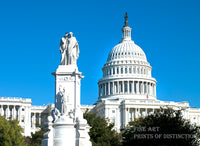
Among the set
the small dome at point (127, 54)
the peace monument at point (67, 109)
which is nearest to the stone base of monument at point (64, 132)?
the peace monument at point (67, 109)

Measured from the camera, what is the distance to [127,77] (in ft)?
611

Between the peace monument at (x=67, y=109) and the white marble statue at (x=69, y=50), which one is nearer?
the peace monument at (x=67, y=109)

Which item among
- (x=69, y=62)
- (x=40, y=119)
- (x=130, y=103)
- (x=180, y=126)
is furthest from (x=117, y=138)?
(x=40, y=119)

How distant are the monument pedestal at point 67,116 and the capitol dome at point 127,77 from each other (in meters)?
146

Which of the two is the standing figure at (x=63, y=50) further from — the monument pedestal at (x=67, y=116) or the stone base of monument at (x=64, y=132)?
the stone base of monument at (x=64, y=132)

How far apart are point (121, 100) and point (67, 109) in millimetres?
138715

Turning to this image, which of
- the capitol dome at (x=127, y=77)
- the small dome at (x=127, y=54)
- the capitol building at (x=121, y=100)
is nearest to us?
the capitol building at (x=121, y=100)

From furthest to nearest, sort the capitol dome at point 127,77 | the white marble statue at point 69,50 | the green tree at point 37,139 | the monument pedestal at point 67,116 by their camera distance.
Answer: the capitol dome at point 127,77 → the green tree at point 37,139 → the white marble statue at point 69,50 → the monument pedestal at point 67,116

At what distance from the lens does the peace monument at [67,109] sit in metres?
33.6

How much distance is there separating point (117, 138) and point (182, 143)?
31871mm

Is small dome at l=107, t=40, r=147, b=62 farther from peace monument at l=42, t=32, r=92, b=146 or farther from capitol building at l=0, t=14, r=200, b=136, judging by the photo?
peace monument at l=42, t=32, r=92, b=146

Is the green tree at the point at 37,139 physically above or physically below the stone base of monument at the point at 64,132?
below

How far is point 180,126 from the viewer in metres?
48.2

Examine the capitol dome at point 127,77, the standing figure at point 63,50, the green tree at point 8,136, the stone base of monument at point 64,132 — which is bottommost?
the green tree at point 8,136
